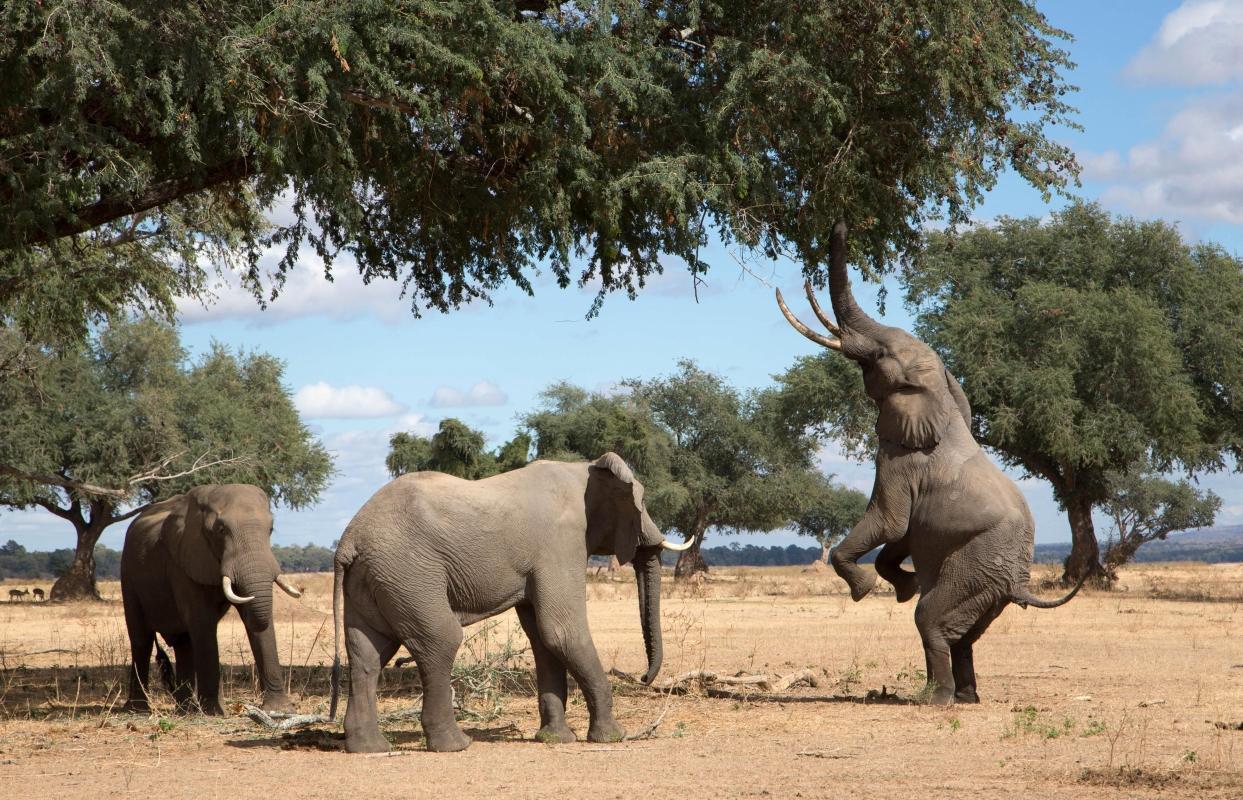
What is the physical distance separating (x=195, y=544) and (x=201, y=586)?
1.38ft

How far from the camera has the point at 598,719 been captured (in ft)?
32.3

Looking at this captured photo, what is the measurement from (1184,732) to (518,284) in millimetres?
7996

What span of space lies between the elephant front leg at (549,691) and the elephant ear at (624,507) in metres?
0.77

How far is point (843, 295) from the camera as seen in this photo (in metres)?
12.8

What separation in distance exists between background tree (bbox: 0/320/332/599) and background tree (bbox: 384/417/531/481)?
8.66 metres

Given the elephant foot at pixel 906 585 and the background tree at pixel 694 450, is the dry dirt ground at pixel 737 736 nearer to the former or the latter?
the elephant foot at pixel 906 585

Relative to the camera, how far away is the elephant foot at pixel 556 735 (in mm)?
9867

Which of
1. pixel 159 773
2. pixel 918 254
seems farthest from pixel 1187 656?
pixel 159 773

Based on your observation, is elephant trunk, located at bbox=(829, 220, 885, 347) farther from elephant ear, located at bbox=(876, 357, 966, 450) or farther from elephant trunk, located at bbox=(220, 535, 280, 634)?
elephant trunk, located at bbox=(220, 535, 280, 634)

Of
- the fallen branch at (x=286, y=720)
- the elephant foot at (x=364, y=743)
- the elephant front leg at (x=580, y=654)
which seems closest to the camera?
the elephant foot at (x=364, y=743)

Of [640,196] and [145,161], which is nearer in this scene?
[640,196]

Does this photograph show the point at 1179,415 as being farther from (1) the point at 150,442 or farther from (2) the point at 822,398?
(1) the point at 150,442

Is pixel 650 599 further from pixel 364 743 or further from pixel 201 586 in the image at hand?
pixel 201 586

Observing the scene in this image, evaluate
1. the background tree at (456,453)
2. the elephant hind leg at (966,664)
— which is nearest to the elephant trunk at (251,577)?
the elephant hind leg at (966,664)
